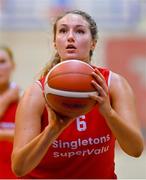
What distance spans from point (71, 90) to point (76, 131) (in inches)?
15.4

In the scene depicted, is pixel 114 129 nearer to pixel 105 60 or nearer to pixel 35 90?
pixel 35 90

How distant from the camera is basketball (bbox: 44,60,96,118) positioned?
1.76 m

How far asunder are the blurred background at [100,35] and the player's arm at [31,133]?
4.15 m

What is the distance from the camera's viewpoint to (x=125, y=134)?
75.6 inches

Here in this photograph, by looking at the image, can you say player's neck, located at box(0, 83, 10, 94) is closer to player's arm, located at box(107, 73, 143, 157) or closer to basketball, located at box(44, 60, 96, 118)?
player's arm, located at box(107, 73, 143, 157)

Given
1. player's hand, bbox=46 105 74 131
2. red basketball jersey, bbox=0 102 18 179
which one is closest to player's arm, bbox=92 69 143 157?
player's hand, bbox=46 105 74 131

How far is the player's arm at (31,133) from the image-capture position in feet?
6.00

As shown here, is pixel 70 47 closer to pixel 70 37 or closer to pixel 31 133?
pixel 70 37

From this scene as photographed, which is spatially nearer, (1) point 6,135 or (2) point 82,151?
(2) point 82,151

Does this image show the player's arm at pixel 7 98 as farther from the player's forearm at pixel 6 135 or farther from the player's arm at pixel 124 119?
the player's arm at pixel 124 119

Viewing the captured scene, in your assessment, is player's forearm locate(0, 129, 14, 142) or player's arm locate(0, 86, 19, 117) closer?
player's forearm locate(0, 129, 14, 142)

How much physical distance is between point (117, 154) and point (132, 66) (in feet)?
5.00

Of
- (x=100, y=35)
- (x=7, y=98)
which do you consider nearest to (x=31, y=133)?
(x=7, y=98)

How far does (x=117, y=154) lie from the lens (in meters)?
5.29
